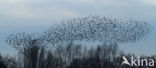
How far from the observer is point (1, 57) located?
2208 cm

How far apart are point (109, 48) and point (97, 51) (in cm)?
72

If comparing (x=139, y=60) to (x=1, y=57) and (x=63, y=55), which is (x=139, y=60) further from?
(x=1, y=57)

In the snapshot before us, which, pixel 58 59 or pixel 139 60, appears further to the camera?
pixel 58 59

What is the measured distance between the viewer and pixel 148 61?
2064 cm

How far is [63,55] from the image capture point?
71.9 feet

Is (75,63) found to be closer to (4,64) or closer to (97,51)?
(97,51)

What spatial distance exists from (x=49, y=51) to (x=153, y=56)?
19.4 feet

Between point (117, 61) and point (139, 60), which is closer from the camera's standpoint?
point (139, 60)

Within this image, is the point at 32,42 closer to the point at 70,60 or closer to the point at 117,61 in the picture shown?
the point at 70,60

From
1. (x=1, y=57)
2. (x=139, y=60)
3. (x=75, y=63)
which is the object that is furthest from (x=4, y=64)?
(x=139, y=60)

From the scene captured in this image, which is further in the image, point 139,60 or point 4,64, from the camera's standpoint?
point 4,64

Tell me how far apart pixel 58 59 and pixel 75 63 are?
1.02 m

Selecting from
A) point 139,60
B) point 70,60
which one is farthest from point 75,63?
point 139,60

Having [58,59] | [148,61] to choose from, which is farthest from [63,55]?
[148,61]
